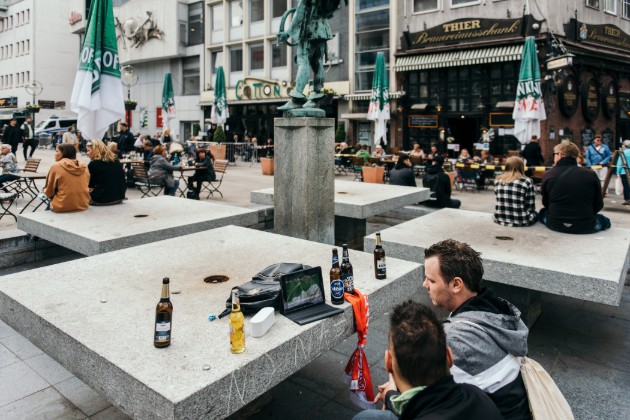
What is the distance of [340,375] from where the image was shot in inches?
182

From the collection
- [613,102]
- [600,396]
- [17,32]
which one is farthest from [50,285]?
[17,32]

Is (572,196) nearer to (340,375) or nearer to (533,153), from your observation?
(340,375)

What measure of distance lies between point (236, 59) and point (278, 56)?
4399 millimetres

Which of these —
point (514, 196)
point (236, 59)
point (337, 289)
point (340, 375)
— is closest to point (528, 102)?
point (514, 196)

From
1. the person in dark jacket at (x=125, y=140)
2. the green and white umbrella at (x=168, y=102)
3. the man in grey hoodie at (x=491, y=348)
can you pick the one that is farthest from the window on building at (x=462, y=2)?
the man in grey hoodie at (x=491, y=348)

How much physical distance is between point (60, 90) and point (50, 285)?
61920 millimetres

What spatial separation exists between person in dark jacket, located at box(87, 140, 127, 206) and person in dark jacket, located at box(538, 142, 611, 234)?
6.88 metres

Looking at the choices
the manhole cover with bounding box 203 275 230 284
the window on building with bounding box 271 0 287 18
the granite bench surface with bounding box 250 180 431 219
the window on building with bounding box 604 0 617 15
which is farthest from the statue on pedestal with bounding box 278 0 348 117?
the window on building with bounding box 271 0 287 18

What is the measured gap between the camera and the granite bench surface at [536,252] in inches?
189

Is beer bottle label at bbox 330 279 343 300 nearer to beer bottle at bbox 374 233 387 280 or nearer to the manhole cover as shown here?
beer bottle at bbox 374 233 387 280

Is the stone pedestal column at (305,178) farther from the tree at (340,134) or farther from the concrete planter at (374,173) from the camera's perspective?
the tree at (340,134)

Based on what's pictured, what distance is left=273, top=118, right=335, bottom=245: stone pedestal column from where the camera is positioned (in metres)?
8.16

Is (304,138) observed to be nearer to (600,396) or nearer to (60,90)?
(600,396)

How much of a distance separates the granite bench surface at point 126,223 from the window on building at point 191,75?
3199 centimetres
